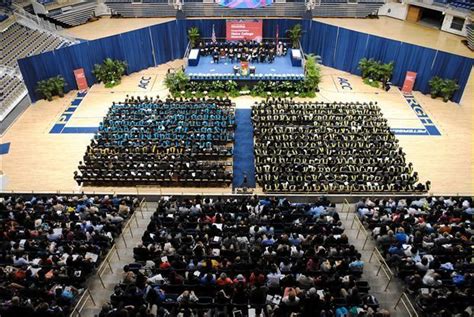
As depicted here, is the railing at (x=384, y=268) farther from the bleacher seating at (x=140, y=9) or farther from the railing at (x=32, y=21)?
the bleacher seating at (x=140, y=9)

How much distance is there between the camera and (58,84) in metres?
27.8

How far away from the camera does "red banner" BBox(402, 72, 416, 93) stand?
28.3m

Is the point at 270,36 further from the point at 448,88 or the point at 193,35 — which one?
the point at 448,88

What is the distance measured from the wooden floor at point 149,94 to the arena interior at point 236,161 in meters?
0.14

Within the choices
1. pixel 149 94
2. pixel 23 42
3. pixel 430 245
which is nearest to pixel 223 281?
pixel 430 245

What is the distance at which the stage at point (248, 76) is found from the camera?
1158 inches

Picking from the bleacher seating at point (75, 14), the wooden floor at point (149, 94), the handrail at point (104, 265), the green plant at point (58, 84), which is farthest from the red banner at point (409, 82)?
the bleacher seating at point (75, 14)

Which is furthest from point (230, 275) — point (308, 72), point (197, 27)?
point (197, 27)

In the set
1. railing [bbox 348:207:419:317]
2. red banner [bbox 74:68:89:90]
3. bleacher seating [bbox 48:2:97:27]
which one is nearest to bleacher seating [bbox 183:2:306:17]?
bleacher seating [bbox 48:2:97:27]

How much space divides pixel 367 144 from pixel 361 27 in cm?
1973

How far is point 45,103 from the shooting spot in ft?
90.9

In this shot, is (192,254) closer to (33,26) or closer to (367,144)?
(367,144)

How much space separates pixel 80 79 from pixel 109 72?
2.26 metres

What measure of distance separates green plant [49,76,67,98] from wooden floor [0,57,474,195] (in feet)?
2.02
